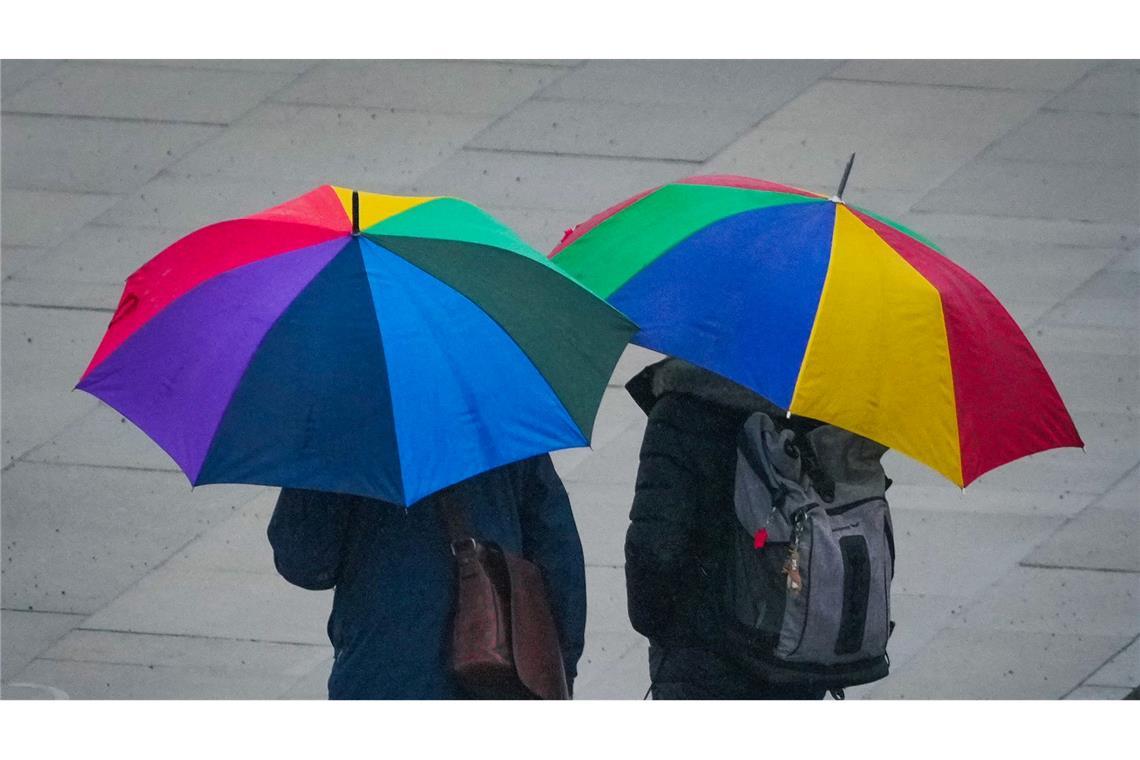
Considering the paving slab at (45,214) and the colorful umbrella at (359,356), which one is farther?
the paving slab at (45,214)

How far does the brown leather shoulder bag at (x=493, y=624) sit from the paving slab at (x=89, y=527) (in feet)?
8.85

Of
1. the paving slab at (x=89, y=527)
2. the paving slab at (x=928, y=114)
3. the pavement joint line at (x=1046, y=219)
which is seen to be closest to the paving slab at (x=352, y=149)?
the paving slab at (x=89, y=527)

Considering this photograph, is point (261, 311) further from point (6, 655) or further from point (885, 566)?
point (6, 655)

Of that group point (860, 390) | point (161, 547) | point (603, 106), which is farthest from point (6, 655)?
point (860, 390)

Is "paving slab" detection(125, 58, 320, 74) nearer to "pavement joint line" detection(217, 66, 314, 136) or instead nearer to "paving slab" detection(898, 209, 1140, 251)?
"pavement joint line" detection(217, 66, 314, 136)

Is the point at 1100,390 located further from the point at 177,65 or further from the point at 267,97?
the point at 177,65

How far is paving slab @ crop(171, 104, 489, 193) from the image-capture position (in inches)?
226

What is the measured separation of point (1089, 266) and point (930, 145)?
2.41 ft

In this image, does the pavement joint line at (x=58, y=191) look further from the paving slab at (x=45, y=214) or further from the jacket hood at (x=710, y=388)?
the jacket hood at (x=710, y=388)

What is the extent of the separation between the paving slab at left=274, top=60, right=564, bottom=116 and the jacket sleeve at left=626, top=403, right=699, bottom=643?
2795mm

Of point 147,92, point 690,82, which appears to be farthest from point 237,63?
point 690,82

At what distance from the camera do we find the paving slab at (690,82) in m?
5.75

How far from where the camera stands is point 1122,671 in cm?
552

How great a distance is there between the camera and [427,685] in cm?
305
